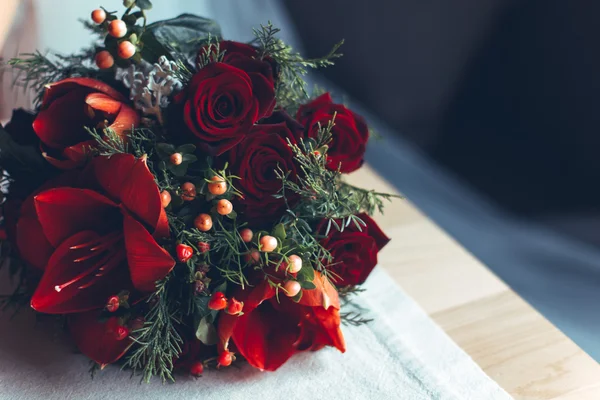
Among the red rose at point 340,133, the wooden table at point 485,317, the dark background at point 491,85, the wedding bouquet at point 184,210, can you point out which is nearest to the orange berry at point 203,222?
the wedding bouquet at point 184,210

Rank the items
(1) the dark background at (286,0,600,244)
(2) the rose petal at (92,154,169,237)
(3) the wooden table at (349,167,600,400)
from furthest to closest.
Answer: (1) the dark background at (286,0,600,244) < (3) the wooden table at (349,167,600,400) < (2) the rose petal at (92,154,169,237)

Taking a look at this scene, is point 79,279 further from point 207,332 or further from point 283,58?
point 283,58

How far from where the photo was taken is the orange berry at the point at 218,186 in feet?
1.37

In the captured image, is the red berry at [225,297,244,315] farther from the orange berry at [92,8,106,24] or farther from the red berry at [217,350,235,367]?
the orange berry at [92,8,106,24]

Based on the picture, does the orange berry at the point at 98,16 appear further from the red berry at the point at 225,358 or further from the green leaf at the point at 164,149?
the red berry at the point at 225,358

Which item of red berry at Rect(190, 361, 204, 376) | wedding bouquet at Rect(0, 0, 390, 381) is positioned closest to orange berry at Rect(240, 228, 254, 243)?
wedding bouquet at Rect(0, 0, 390, 381)

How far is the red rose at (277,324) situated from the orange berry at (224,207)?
6 cm

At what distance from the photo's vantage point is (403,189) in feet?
3.71

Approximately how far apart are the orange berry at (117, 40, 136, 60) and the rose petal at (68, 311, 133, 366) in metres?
0.20

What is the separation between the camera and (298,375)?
486 mm

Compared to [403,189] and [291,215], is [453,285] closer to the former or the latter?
[291,215]

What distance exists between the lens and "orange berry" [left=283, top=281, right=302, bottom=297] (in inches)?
16.6

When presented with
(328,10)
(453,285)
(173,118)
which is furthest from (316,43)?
(173,118)

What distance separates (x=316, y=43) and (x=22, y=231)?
0.85 metres
